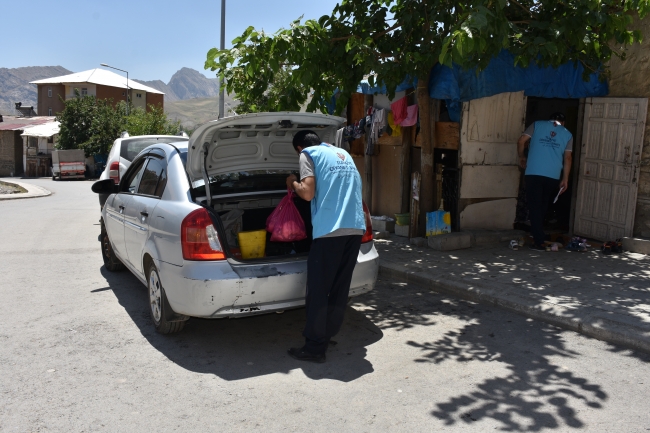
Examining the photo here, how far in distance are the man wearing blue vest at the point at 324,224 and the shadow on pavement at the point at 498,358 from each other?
878 mm

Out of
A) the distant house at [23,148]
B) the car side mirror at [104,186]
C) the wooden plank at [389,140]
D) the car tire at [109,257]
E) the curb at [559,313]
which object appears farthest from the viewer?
the distant house at [23,148]

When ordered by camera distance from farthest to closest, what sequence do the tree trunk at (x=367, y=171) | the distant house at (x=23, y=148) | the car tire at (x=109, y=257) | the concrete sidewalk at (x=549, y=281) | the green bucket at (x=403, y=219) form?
the distant house at (x=23, y=148) → the tree trunk at (x=367, y=171) → the green bucket at (x=403, y=219) → the car tire at (x=109, y=257) → the concrete sidewalk at (x=549, y=281)

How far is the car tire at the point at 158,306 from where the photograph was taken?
5133mm

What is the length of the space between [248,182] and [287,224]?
92 cm

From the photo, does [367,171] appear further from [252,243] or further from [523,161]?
[252,243]

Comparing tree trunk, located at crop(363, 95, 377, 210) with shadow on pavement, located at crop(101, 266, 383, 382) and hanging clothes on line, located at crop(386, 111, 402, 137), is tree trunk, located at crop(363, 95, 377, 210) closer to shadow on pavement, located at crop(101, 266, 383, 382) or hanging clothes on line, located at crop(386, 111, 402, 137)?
hanging clothes on line, located at crop(386, 111, 402, 137)

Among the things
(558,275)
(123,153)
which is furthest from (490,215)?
(123,153)

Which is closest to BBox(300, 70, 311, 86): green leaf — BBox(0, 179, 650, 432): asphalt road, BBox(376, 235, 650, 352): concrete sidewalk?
BBox(376, 235, 650, 352): concrete sidewalk

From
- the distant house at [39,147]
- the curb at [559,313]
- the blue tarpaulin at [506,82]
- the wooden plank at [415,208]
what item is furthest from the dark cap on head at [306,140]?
the distant house at [39,147]

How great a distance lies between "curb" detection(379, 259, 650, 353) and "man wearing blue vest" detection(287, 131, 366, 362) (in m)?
2.14

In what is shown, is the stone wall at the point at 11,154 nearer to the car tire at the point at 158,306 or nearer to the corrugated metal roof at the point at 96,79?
the corrugated metal roof at the point at 96,79

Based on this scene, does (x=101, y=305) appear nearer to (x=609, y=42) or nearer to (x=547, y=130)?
(x=547, y=130)

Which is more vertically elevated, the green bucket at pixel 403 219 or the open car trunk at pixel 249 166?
the open car trunk at pixel 249 166

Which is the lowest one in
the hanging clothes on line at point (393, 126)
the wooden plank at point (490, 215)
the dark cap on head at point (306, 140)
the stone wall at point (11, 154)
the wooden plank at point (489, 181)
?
the stone wall at point (11, 154)
